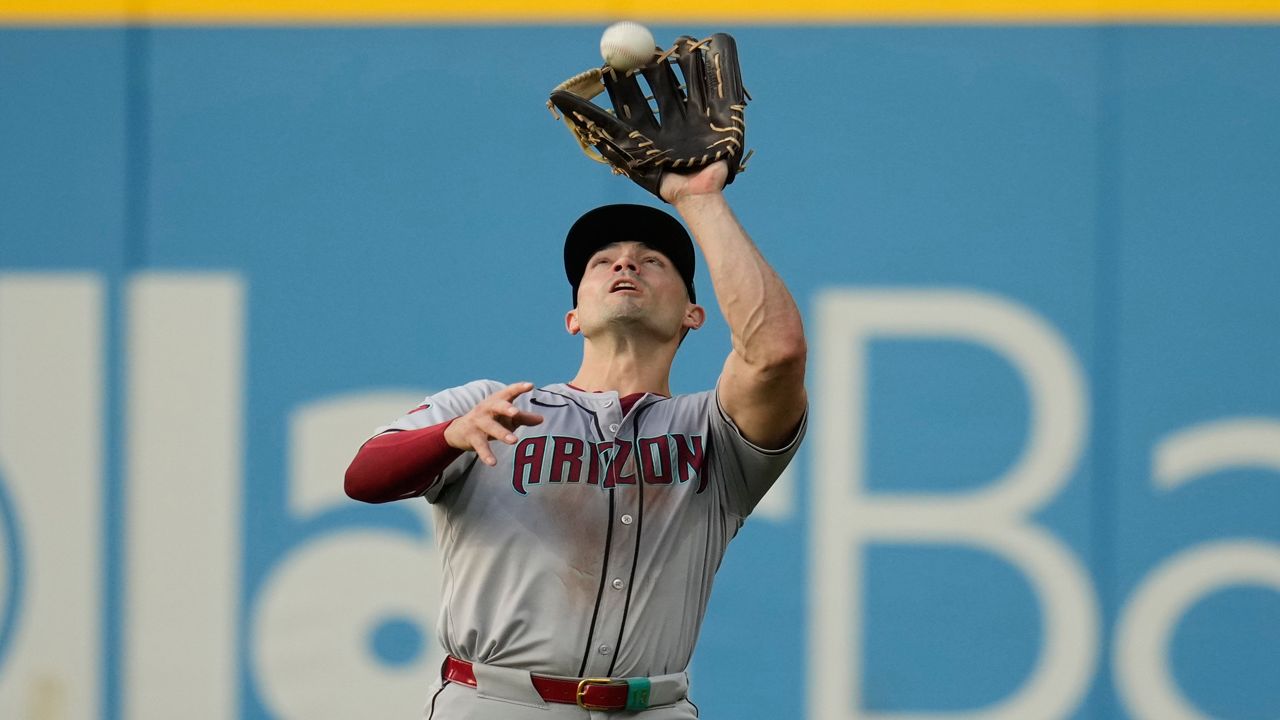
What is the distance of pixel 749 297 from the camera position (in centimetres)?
228

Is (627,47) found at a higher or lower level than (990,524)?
higher

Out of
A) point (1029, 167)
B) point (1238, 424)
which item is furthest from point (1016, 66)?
point (1238, 424)

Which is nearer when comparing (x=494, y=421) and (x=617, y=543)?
(x=494, y=421)

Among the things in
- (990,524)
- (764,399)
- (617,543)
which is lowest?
(990,524)

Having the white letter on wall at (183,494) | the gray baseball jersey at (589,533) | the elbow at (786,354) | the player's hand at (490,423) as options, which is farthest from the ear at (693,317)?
the white letter on wall at (183,494)

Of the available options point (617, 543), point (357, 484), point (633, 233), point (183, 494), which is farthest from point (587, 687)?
point (183, 494)

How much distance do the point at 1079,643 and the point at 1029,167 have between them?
4.89 feet

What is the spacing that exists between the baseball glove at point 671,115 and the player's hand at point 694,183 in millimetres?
12

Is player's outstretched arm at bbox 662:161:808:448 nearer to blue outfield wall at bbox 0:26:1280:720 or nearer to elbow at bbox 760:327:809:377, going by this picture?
elbow at bbox 760:327:809:377

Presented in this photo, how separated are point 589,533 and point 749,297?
0.47 meters

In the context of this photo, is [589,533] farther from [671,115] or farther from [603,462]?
[671,115]

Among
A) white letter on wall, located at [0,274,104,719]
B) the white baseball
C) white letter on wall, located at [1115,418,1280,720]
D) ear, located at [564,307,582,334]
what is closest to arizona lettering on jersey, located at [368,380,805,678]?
ear, located at [564,307,582,334]

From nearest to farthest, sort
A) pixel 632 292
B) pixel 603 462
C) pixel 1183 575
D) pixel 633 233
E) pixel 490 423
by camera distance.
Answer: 1. pixel 490 423
2. pixel 603 462
3. pixel 632 292
4. pixel 633 233
5. pixel 1183 575

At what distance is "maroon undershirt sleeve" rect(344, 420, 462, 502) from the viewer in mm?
2145
